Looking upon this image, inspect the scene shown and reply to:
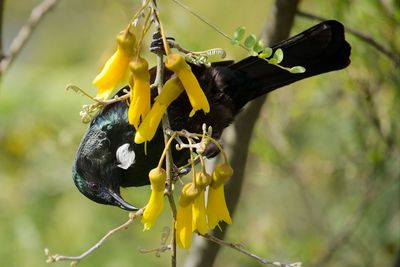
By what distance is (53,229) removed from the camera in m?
4.20

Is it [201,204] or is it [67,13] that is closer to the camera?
[201,204]

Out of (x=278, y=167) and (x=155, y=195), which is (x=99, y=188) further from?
(x=278, y=167)

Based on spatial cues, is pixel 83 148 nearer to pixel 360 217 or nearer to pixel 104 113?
pixel 104 113

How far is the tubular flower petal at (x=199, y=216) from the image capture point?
209cm

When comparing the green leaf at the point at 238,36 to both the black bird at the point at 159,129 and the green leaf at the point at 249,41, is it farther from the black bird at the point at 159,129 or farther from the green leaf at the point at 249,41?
the black bird at the point at 159,129

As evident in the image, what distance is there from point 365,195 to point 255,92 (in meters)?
1.08

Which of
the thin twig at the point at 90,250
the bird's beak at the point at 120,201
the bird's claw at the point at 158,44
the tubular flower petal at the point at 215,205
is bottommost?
the bird's beak at the point at 120,201

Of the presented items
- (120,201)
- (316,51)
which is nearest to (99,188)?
(120,201)

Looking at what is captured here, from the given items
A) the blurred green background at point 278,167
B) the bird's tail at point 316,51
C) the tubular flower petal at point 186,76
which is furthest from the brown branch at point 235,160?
the tubular flower petal at point 186,76

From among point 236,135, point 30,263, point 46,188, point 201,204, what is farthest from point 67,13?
point 201,204

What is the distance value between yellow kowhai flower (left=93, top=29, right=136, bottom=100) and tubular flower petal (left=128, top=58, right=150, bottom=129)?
3 centimetres

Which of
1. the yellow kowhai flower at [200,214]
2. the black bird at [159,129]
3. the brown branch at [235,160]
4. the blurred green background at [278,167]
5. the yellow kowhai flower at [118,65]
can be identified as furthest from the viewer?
the blurred green background at [278,167]

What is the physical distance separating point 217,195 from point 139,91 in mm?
331

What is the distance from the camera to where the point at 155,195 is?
6.74ft
